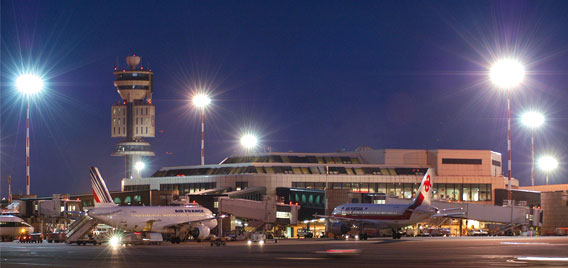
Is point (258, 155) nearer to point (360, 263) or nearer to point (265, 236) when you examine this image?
point (265, 236)

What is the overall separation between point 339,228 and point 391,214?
6858 millimetres

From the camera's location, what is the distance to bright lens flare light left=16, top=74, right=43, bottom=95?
117 metres

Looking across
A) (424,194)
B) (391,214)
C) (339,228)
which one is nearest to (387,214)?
(391,214)

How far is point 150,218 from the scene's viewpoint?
82.2 metres

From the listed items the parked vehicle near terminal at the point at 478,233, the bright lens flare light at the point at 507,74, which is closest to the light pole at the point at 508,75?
the bright lens flare light at the point at 507,74

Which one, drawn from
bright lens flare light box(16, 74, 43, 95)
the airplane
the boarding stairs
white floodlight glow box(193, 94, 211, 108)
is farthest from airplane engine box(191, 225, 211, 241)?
white floodlight glow box(193, 94, 211, 108)

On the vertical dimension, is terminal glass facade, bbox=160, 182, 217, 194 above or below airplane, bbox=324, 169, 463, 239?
above

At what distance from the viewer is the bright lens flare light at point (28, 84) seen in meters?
117

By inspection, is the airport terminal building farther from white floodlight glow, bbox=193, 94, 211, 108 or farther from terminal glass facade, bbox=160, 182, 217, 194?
white floodlight glow, bbox=193, 94, 211, 108

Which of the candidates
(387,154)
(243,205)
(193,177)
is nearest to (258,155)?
(193,177)

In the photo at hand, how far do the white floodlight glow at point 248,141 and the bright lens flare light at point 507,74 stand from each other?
57.4 meters

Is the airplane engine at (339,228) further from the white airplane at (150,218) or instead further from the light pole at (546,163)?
the light pole at (546,163)

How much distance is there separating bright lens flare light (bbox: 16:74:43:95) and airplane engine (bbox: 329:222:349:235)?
4953 centimetres

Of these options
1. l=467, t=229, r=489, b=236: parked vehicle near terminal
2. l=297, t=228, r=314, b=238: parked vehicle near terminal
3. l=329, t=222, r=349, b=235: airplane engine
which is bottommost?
l=467, t=229, r=489, b=236: parked vehicle near terminal
